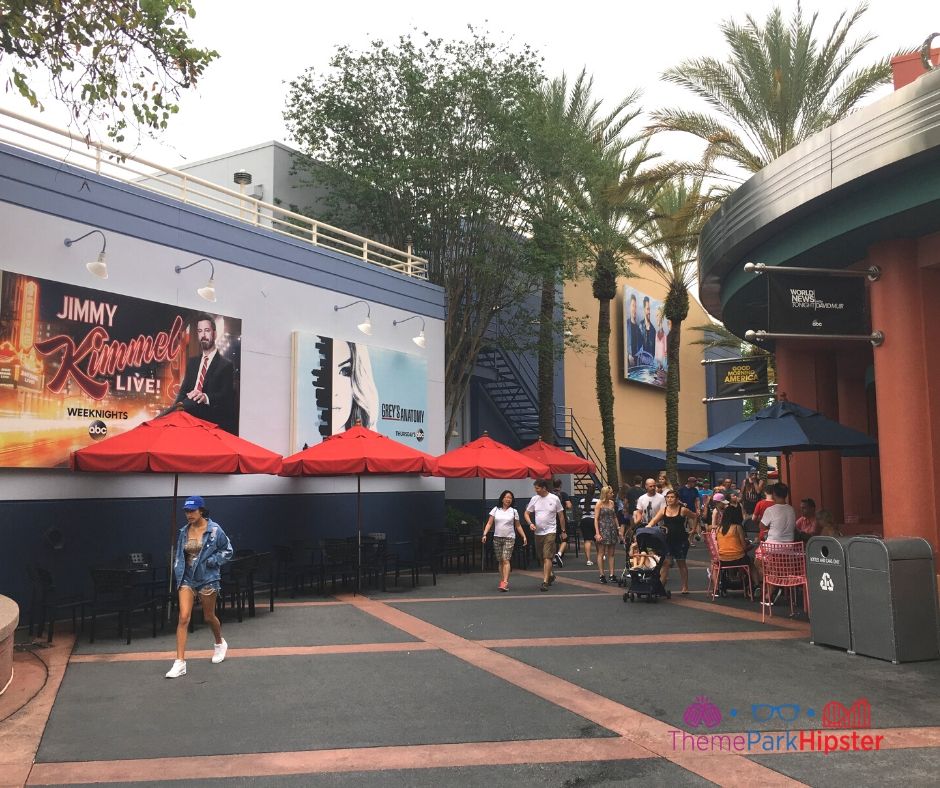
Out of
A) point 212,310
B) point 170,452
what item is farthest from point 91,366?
point 212,310

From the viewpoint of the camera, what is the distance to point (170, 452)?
10836mm

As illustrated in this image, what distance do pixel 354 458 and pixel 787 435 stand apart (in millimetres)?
6611

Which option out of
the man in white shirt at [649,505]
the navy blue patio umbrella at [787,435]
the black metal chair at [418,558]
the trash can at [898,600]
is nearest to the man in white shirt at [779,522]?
the navy blue patio umbrella at [787,435]

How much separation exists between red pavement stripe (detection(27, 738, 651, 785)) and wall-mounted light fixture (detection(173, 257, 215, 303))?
864cm

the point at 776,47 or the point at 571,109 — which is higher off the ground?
the point at 571,109

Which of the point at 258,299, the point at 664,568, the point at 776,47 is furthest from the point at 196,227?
the point at 776,47

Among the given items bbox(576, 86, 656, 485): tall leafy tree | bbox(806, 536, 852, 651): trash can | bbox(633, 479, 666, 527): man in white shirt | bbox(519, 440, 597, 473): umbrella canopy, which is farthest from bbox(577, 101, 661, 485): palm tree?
bbox(806, 536, 852, 651): trash can

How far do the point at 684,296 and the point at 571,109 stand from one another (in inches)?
326

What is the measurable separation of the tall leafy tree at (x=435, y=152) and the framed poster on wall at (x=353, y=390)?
438cm

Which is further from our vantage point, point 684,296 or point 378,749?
point 684,296

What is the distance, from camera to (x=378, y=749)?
19.3 ft

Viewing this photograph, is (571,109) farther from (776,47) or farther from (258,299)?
(258,299)

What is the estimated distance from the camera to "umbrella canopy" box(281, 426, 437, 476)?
13.5m

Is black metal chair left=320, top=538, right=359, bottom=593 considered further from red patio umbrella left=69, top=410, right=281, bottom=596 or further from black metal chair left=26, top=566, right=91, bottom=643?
black metal chair left=26, top=566, right=91, bottom=643
